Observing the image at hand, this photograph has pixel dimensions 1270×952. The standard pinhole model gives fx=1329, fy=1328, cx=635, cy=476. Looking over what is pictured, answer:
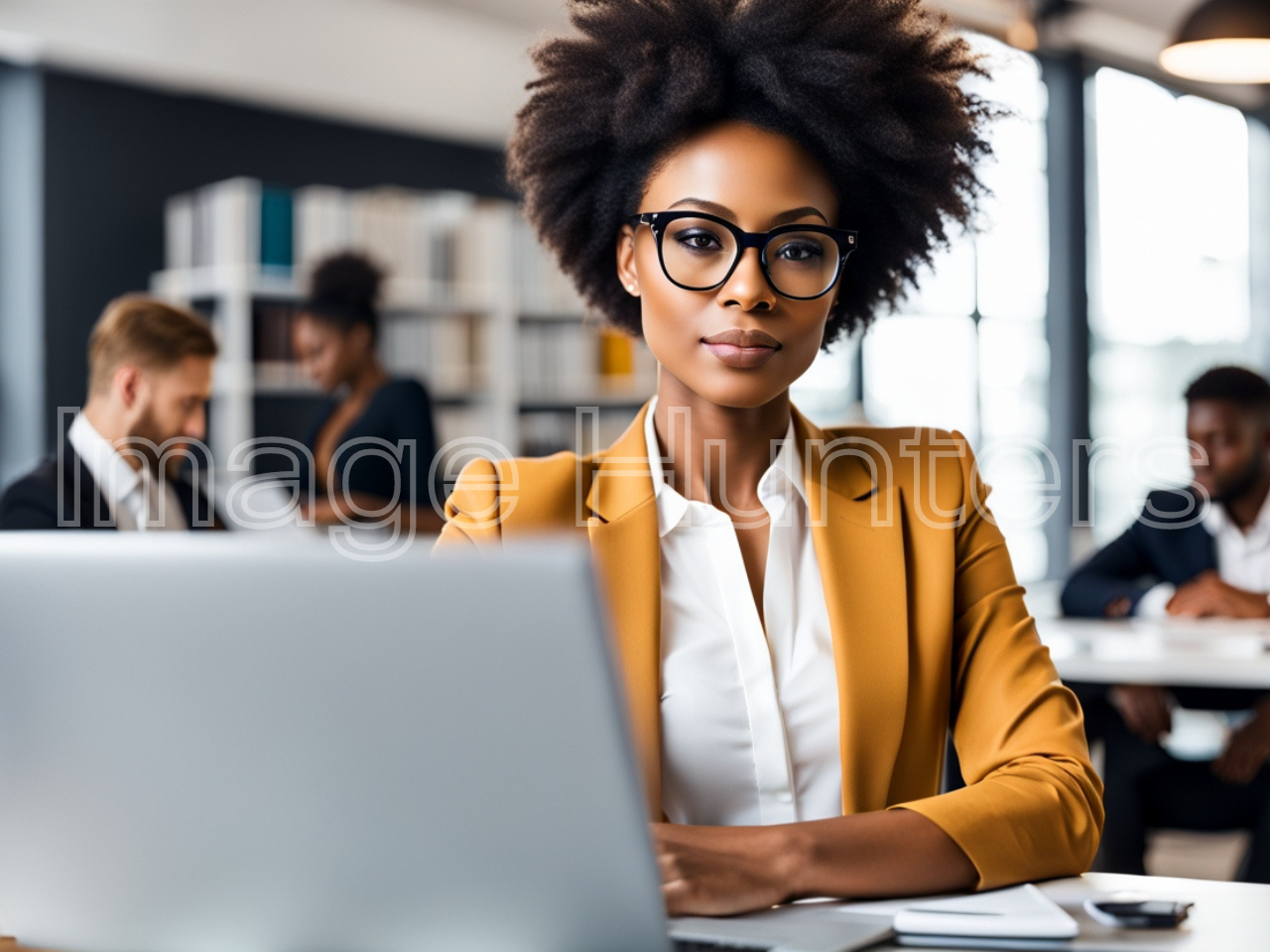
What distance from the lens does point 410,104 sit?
587 centimetres

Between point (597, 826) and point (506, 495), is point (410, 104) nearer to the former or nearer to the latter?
point (506, 495)

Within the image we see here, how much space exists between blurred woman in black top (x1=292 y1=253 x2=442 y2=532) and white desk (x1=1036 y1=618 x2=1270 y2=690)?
191 centimetres

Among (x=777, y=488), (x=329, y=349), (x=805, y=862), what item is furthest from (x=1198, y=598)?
(x=329, y=349)

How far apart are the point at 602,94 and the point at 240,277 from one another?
372 cm

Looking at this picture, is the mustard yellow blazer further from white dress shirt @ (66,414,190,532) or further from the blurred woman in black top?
the blurred woman in black top

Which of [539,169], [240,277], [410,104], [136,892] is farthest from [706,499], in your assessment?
[410,104]

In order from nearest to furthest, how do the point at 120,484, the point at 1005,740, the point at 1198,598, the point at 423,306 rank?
the point at 1005,740, the point at 120,484, the point at 1198,598, the point at 423,306

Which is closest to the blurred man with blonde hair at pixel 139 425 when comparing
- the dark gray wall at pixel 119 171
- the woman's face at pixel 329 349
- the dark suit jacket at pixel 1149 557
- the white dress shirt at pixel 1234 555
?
the woman's face at pixel 329 349

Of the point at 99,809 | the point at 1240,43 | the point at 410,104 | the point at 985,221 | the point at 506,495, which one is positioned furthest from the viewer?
the point at 410,104

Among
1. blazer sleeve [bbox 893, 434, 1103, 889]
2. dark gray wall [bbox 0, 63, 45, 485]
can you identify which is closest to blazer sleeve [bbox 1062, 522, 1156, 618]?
blazer sleeve [bbox 893, 434, 1103, 889]

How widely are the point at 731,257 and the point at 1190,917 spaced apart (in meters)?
0.70

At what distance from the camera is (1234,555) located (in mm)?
3352

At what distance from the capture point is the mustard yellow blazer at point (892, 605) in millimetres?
1247

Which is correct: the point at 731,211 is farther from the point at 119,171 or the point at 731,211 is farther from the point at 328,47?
the point at 328,47
